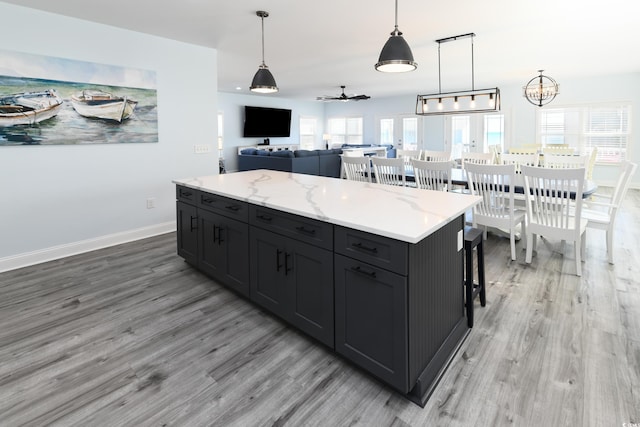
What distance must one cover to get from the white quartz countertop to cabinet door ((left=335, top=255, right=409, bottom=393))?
0.21m

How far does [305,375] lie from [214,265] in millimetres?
1373

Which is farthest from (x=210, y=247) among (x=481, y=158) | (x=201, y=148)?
(x=481, y=158)

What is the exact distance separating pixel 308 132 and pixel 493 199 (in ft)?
32.9

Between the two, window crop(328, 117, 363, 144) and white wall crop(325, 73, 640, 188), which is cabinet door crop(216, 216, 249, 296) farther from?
window crop(328, 117, 363, 144)

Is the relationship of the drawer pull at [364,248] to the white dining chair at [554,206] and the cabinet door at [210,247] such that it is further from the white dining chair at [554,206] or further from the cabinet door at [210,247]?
the white dining chair at [554,206]

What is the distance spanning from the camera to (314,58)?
18.4 feet

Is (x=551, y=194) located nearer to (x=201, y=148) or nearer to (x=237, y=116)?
(x=201, y=148)

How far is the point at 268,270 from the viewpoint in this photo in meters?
2.33

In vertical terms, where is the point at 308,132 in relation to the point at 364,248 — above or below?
above

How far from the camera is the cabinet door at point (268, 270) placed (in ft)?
7.27

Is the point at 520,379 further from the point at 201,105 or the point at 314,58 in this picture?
the point at 314,58

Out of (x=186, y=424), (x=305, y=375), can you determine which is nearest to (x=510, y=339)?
(x=305, y=375)

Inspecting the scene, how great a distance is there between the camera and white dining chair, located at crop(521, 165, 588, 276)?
9.81 ft

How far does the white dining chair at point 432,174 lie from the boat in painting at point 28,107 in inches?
149
